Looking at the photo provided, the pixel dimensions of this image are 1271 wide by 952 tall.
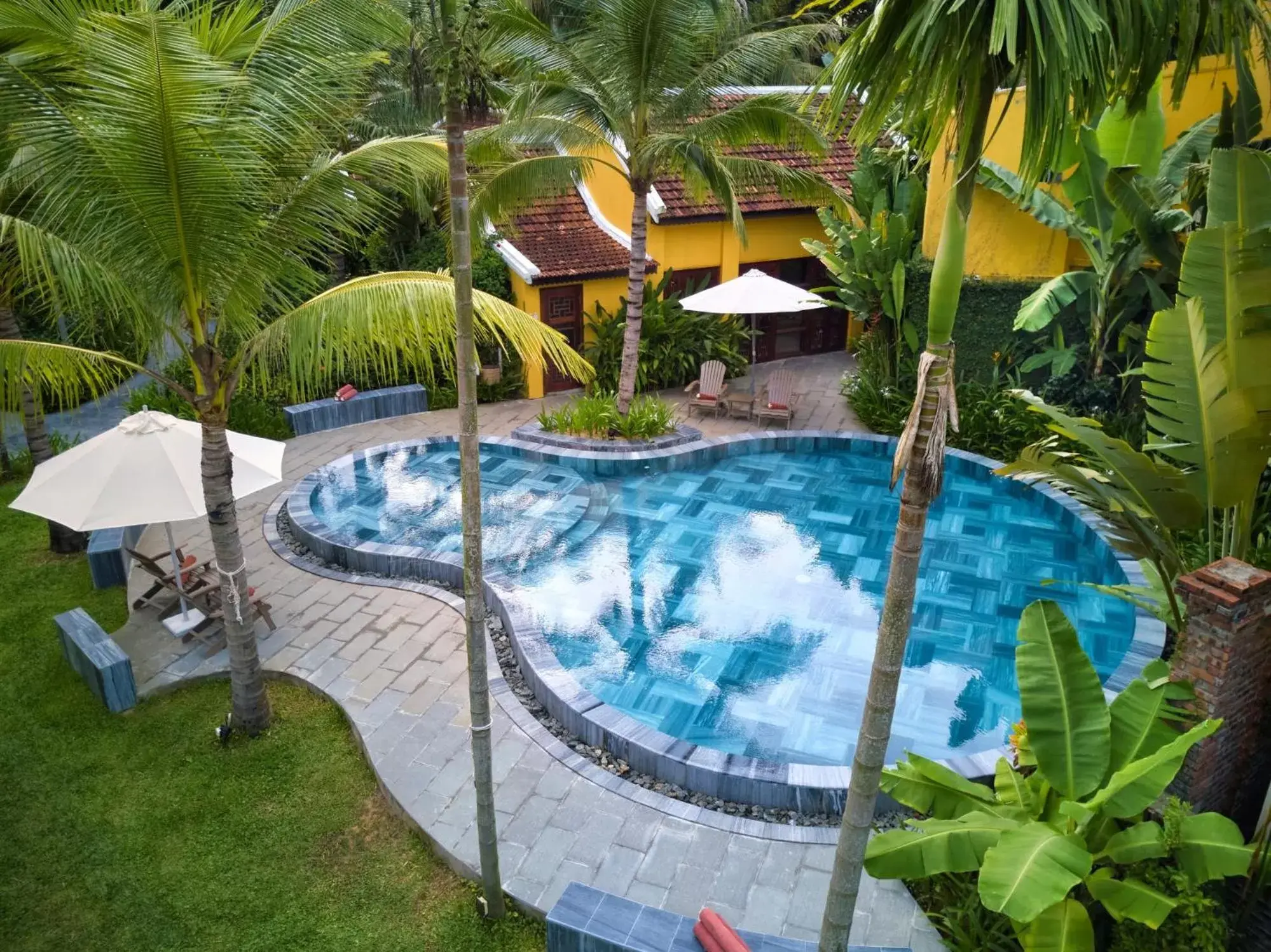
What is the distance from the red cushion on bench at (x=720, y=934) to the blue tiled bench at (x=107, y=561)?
28.8 feet

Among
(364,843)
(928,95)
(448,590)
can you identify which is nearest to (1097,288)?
(448,590)

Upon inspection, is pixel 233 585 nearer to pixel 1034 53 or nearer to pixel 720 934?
pixel 720 934

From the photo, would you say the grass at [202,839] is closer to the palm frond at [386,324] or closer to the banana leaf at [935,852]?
the banana leaf at [935,852]

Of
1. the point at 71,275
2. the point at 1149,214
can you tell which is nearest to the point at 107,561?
the point at 71,275

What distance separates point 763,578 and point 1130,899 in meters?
6.65

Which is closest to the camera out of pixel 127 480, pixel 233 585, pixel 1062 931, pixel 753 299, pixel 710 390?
pixel 1062 931

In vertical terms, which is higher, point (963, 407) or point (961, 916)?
point (963, 407)

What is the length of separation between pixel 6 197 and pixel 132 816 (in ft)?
21.4

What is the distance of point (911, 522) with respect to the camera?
3.94 m

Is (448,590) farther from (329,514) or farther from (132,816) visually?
(132,816)

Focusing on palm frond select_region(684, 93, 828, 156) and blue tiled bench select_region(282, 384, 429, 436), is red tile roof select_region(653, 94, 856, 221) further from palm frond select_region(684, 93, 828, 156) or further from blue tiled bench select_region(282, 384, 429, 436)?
blue tiled bench select_region(282, 384, 429, 436)

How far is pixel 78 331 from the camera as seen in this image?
773 centimetres

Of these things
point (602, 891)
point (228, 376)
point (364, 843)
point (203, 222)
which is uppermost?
point (203, 222)

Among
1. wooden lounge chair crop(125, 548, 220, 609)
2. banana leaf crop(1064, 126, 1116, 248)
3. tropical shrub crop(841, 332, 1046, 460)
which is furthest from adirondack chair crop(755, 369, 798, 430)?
wooden lounge chair crop(125, 548, 220, 609)
